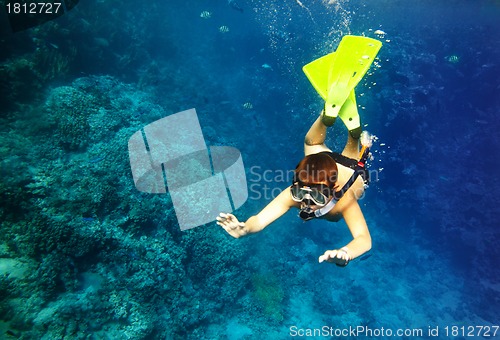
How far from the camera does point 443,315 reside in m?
12.1

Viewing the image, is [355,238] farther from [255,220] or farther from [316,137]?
[316,137]

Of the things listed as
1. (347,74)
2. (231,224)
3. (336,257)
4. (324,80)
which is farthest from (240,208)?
(336,257)

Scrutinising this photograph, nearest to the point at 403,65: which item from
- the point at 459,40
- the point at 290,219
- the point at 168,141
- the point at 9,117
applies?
the point at 459,40

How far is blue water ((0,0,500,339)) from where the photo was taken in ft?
22.4

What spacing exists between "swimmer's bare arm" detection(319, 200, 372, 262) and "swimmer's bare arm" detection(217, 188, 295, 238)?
717 mm

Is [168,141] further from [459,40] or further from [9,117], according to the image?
[459,40]

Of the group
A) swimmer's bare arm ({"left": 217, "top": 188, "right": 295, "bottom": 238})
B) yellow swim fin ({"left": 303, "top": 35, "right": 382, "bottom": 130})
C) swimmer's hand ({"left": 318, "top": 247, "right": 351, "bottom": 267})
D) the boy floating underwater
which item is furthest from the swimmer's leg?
swimmer's hand ({"left": 318, "top": 247, "right": 351, "bottom": 267})

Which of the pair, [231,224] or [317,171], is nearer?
[317,171]

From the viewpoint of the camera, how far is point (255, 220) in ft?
10.5

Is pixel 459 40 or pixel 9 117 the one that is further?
pixel 459 40

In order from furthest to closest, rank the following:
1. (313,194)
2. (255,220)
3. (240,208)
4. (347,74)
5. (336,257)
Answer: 1. (240,208)
2. (347,74)
3. (255,220)
4. (313,194)
5. (336,257)

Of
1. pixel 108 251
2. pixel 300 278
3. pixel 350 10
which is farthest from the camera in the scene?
pixel 350 10

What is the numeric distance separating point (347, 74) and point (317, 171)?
200 cm

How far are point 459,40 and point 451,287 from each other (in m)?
21.9
